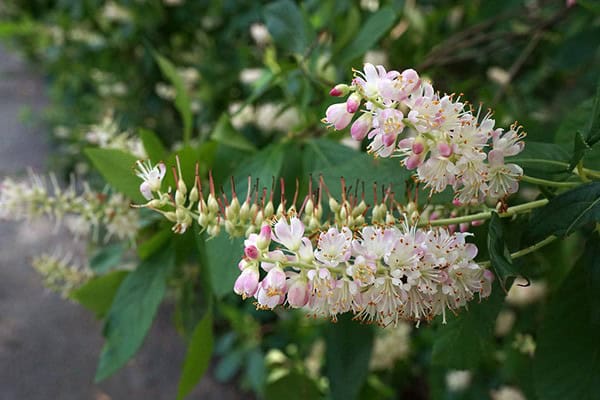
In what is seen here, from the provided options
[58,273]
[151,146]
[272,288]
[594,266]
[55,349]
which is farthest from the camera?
[55,349]

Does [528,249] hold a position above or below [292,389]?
above

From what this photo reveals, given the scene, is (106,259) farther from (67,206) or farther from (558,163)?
(558,163)

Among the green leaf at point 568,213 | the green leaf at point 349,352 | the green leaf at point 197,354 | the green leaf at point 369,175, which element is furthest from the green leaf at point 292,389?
the green leaf at point 568,213

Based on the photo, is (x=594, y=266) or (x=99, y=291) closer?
(x=594, y=266)

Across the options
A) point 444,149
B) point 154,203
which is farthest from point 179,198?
point 444,149

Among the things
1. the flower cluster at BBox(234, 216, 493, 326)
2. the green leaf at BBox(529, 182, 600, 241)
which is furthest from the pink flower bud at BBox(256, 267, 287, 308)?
the green leaf at BBox(529, 182, 600, 241)

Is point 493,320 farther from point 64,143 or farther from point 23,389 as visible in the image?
point 64,143

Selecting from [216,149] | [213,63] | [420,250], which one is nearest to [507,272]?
[420,250]

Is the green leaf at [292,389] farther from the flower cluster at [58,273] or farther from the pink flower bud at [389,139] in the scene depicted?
the pink flower bud at [389,139]
